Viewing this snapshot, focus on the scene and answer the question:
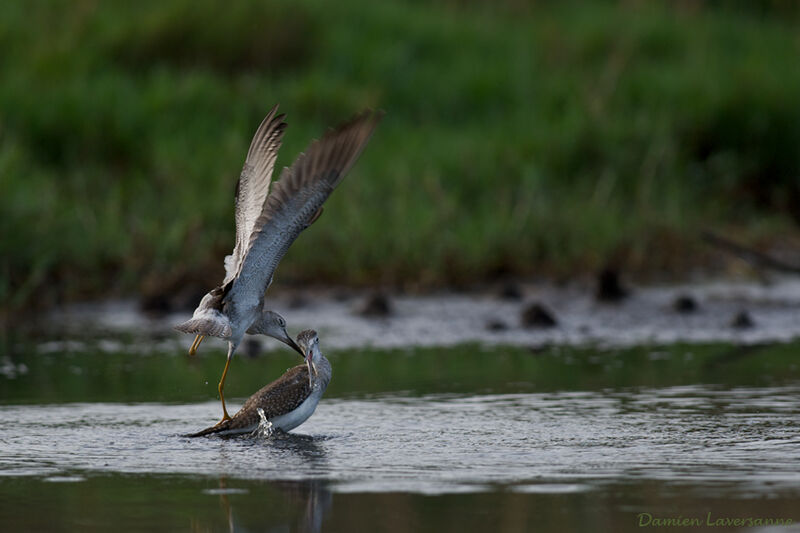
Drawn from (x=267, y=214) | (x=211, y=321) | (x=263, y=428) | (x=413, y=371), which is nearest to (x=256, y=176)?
(x=267, y=214)

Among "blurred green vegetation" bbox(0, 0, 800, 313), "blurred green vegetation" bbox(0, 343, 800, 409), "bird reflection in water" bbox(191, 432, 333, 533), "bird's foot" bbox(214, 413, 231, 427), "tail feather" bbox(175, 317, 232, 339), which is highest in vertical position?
"blurred green vegetation" bbox(0, 0, 800, 313)

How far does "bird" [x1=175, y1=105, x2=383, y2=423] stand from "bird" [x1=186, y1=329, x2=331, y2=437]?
4.1 inches

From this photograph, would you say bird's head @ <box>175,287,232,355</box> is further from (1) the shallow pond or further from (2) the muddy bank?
(2) the muddy bank

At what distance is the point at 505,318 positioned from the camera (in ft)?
33.7

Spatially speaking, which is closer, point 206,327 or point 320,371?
point 206,327

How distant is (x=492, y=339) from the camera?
9445 mm

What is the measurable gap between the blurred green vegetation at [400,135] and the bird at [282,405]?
14.0ft

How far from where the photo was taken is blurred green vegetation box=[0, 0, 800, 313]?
11398 millimetres

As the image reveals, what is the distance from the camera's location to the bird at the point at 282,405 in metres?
6.45

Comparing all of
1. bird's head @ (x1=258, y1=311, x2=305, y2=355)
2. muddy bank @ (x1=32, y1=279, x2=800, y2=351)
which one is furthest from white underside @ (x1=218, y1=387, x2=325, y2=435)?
muddy bank @ (x1=32, y1=279, x2=800, y2=351)

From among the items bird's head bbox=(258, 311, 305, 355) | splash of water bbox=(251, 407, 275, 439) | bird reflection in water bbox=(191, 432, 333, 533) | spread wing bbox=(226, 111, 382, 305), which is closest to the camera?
bird reflection in water bbox=(191, 432, 333, 533)

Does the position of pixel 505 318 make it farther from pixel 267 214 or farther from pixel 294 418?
pixel 267 214

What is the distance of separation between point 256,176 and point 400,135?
24.5ft

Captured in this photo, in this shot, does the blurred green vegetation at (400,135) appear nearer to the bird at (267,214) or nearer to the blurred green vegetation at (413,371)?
the blurred green vegetation at (413,371)
